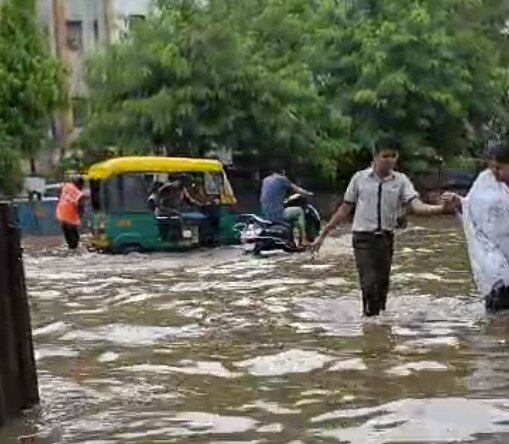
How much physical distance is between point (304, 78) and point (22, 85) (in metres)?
7.65

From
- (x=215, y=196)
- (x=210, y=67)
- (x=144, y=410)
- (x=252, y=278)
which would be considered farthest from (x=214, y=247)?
(x=144, y=410)

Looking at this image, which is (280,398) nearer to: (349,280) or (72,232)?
(349,280)

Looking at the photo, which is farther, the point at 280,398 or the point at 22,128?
the point at 22,128

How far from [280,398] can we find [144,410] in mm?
831

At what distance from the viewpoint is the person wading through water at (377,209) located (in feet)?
38.5

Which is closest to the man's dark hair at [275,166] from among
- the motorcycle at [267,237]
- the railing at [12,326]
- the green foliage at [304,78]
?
the green foliage at [304,78]

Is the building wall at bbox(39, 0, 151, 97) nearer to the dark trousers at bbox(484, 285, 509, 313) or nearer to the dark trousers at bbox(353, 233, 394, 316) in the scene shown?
the dark trousers at bbox(353, 233, 394, 316)

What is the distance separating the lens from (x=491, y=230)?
10656 mm

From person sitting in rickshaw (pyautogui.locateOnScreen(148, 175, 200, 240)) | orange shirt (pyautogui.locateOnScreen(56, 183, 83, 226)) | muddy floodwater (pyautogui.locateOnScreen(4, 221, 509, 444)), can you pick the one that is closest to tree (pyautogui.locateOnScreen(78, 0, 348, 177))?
orange shirt (pyautogui.locateOnScreen(56, 183, 83, 226))

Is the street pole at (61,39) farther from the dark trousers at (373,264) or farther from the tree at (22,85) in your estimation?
the dark trousers at (373,264)

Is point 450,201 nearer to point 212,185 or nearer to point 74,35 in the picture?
point 212,185

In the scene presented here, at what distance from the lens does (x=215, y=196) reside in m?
24.4

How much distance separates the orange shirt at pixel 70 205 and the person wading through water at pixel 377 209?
1397 cm

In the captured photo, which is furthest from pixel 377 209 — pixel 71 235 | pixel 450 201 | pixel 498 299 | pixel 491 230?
pixel 71 235
